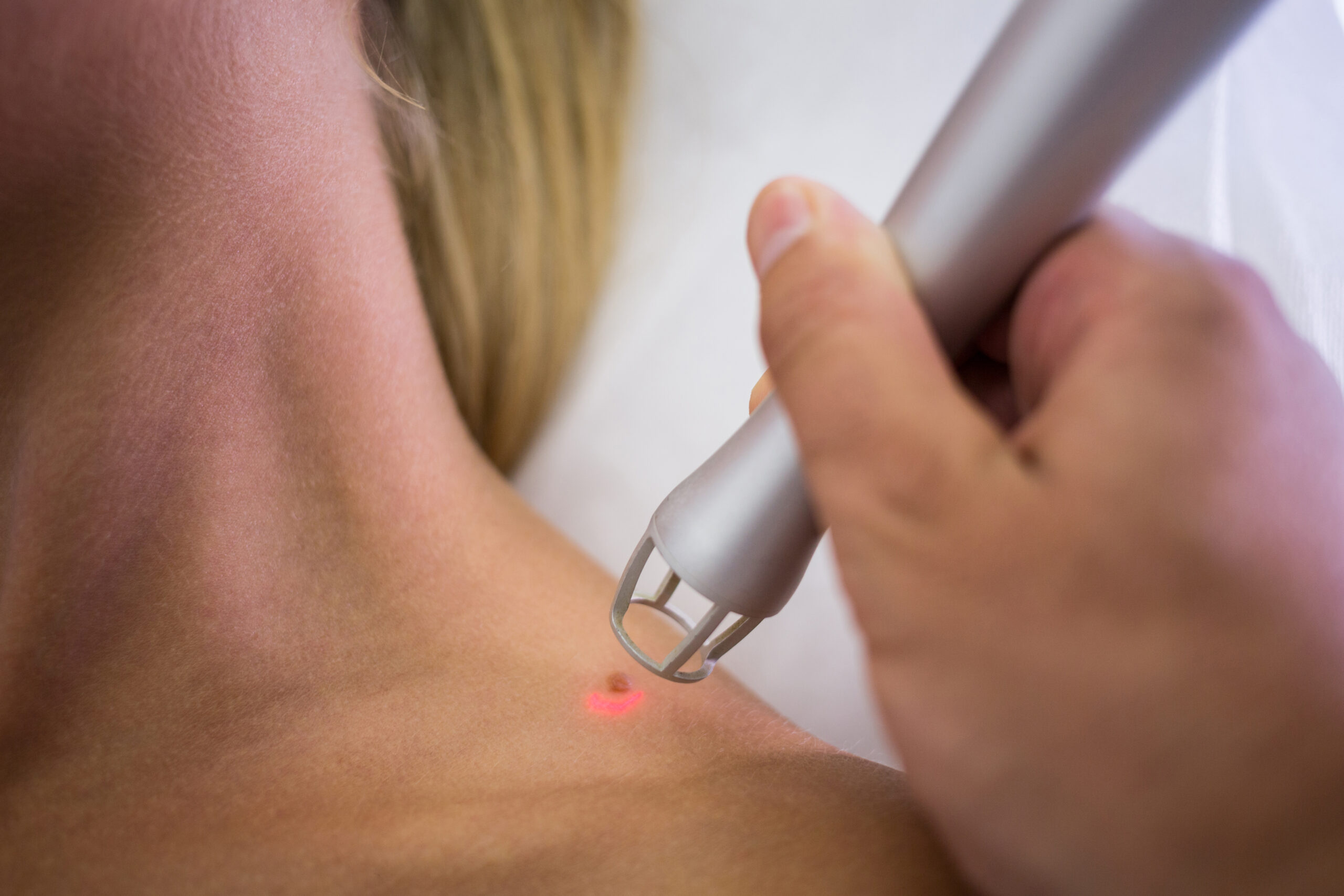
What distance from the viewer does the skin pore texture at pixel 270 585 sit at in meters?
0.38

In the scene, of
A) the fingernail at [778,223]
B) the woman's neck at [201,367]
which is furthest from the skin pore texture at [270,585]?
the fingernail at [778,223]

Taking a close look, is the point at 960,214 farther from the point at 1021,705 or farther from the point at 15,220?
the point at 15,220

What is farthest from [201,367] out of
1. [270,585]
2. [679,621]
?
[679,621]

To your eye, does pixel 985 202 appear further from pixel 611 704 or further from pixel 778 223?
pixel 611 704

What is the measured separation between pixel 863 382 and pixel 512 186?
53cm

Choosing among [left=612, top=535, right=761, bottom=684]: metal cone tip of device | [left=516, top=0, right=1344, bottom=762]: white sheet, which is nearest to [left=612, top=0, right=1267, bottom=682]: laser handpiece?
[left=612, top=535, right=761, bottom=684]: metal cone tip of device

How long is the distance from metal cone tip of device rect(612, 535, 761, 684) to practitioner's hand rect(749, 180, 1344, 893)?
4.0 inches

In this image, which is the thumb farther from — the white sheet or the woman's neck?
the white sheet

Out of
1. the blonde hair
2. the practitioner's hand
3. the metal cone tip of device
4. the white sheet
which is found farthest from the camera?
the blonde hair

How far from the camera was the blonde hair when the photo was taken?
0.69 meters

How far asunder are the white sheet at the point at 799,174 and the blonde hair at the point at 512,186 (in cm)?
3

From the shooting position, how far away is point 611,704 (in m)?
0.48

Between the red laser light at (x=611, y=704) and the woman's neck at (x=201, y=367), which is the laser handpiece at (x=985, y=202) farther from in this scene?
the woman's neck at (x=201, y=367)

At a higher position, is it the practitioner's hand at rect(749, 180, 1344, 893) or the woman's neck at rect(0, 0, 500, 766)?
the practitioner's hand at rect(749, 180, 1344, 893)
